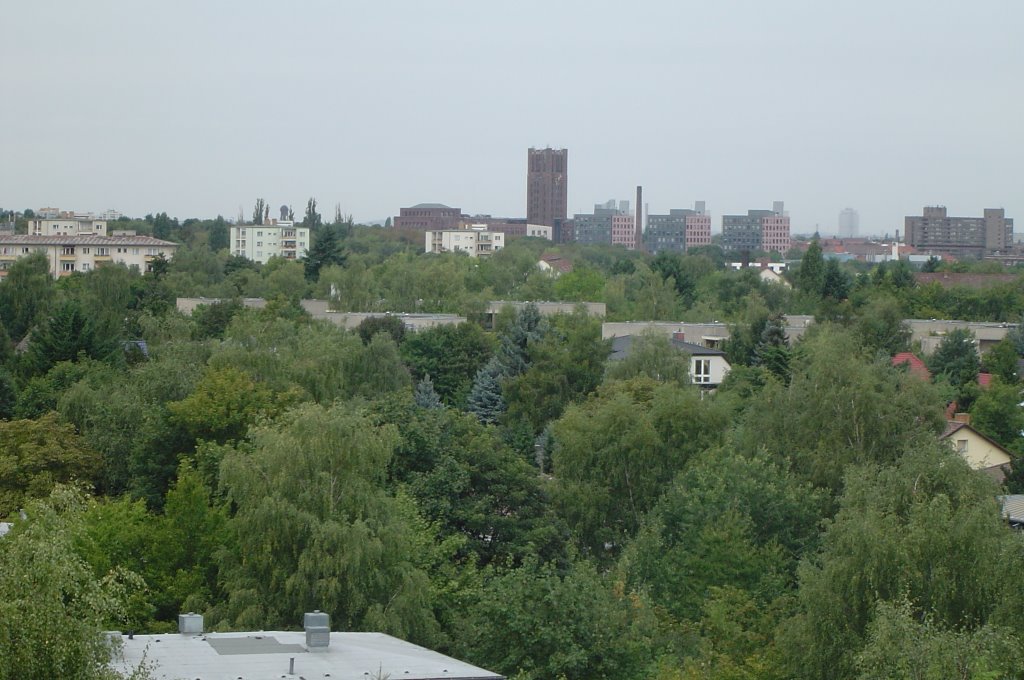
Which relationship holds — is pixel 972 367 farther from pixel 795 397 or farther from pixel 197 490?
pixel 197 490

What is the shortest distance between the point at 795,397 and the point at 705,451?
3489mm

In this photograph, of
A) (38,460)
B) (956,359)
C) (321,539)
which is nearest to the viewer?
(321,539)

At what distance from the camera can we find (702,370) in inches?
2586

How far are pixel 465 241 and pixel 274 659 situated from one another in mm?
154646

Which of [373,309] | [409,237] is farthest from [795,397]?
[409,237]

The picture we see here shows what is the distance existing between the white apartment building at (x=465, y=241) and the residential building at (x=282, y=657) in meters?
151

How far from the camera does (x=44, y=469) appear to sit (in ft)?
117

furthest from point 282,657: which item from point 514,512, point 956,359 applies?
point 956,359

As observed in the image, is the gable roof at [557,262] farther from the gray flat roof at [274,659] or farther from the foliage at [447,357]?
the gray flat roof at [274,659]

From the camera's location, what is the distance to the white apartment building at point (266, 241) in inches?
5778

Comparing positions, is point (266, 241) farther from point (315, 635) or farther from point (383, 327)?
point (315, 635)

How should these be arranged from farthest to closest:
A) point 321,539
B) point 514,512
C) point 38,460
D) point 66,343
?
point 66,343
point 38,460
point 514,512
point 321,539

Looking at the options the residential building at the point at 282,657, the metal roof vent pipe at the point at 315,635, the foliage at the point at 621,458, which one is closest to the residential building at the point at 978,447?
the foliage at the point at 621,458

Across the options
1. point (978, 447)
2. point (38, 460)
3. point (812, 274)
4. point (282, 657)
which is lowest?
point (978, 447)
